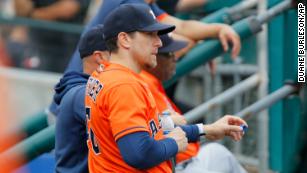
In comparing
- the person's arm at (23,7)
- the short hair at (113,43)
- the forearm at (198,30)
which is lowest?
the forearm at (198,30)

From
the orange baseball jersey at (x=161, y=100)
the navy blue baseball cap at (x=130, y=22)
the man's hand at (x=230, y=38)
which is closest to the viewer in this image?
the navy blue baseball cap at (x=130, y=22)

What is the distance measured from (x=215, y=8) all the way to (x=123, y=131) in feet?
8.60

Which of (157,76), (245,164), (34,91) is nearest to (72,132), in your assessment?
(157,76)

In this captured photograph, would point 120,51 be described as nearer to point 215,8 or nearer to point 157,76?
point 157,76

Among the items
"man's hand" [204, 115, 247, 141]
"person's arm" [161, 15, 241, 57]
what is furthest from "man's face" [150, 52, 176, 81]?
"man's hand" [204, 115, 247, 141]

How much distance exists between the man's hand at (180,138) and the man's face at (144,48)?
27cm

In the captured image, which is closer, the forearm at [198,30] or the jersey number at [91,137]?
the jersey number at [91,137]

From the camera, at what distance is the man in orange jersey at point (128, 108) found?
8.00 ft

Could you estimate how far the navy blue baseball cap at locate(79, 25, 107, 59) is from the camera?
3.05 metres

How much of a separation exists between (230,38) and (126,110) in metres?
1.53

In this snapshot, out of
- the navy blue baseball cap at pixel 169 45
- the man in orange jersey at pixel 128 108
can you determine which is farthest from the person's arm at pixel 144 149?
the navy blue baseball cap at pixel 169 45

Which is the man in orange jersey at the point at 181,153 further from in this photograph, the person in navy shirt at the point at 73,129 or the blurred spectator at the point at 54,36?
the blurred spectator at the point at 54,36

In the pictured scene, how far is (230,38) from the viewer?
151 inches

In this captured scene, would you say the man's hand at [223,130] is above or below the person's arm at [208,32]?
below
